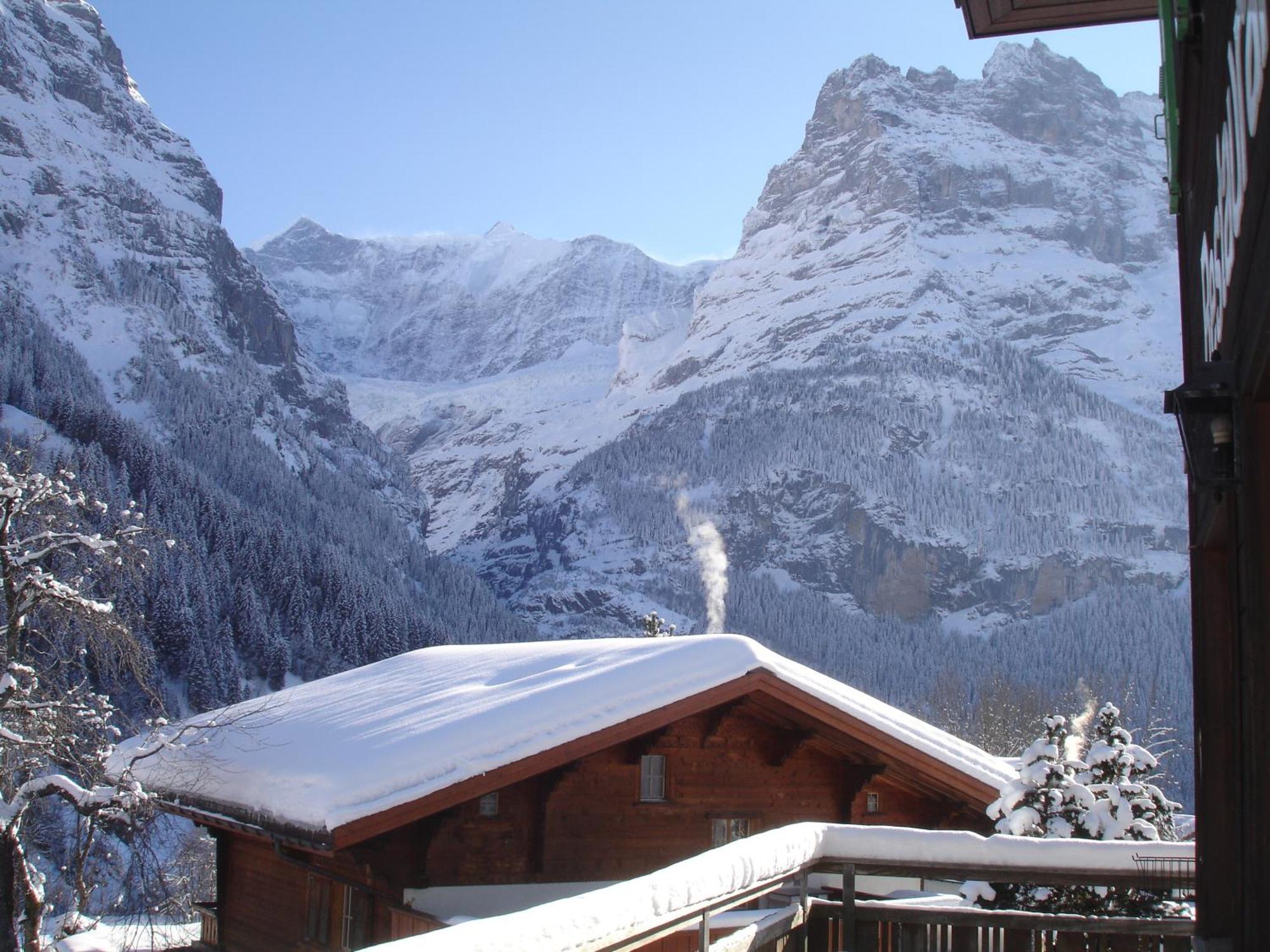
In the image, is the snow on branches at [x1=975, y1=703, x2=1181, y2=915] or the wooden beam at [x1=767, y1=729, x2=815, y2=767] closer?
the snow on branches at [x1=975, y1=703, x2=1181, y2=915]

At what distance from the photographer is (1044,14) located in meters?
7.68

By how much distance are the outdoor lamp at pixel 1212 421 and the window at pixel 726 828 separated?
980 cm

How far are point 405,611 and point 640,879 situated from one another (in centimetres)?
10260

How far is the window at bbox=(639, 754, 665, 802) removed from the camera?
13430 mm

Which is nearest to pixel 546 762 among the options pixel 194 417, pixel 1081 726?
pixel 1081 726

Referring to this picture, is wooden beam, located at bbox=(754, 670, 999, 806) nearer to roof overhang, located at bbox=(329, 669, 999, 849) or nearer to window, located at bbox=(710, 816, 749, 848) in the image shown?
roof overhang, located at bbox=(329, 669, 999, 849)

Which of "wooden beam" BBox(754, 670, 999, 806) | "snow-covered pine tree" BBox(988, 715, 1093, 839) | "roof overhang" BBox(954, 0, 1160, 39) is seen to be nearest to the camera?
"roof overhang" BBox(954, 0, 1160, 39)

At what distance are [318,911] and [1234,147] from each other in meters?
11.7

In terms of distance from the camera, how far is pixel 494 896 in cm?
1207

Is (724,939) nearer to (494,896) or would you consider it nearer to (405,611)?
(494,896)

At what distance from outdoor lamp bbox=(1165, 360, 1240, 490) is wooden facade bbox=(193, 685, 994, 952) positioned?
7562 millimetres

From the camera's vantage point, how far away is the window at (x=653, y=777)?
1343 centimetres

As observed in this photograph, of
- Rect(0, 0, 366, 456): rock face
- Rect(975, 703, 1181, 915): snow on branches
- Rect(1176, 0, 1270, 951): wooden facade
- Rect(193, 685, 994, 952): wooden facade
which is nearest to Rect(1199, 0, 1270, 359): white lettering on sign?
Rect(1176, 0, 1270, 951): wooden facade

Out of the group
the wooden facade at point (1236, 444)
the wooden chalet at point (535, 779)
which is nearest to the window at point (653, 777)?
the wooden chalet at point (535, 779)
